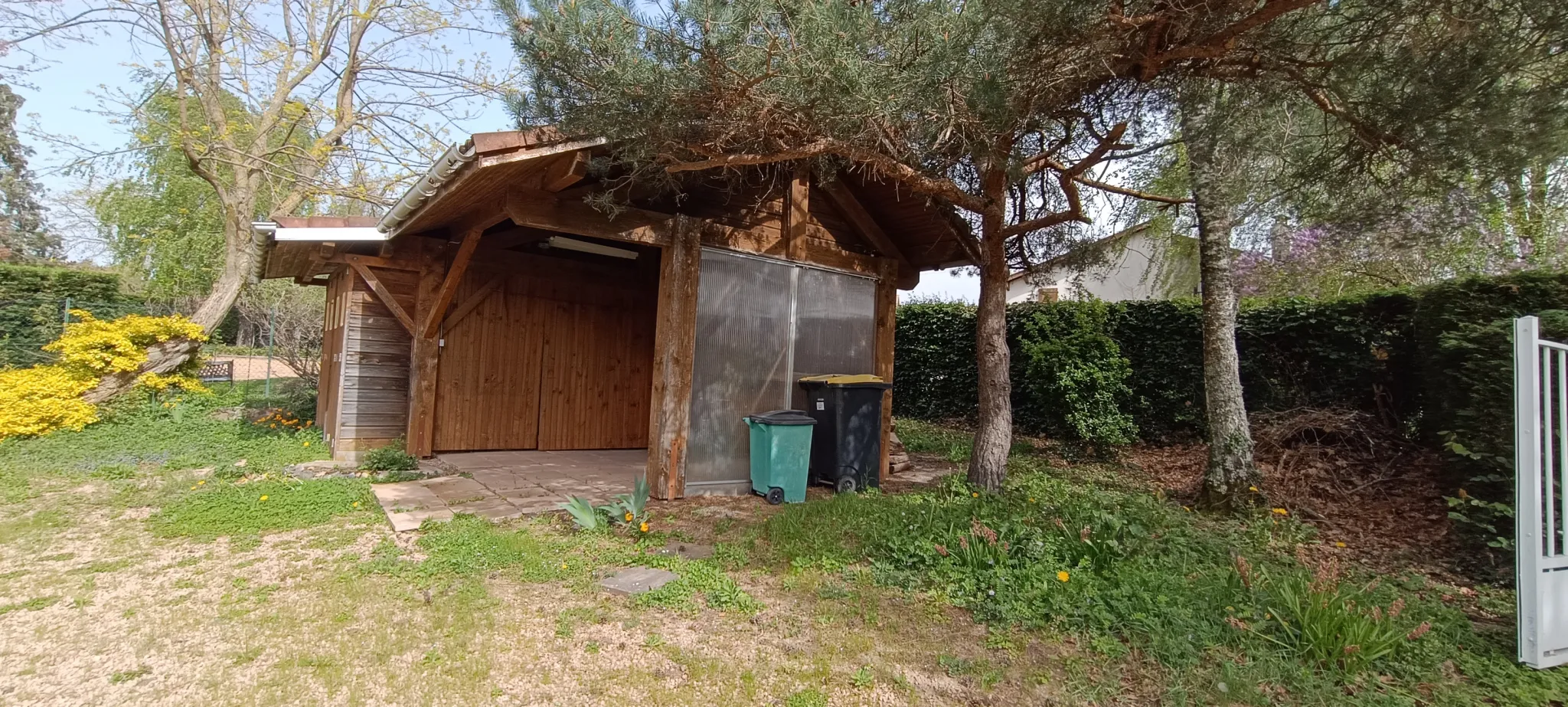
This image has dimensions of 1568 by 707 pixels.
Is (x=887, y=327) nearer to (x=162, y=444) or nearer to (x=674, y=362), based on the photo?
(x=674, y=362)

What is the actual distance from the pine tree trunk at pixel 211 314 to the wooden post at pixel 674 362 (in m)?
5.98

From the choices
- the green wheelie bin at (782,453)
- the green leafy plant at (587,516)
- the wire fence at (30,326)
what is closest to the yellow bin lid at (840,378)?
the green wheelie bin at (782,453)

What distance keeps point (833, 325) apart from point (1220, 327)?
3.31 metres

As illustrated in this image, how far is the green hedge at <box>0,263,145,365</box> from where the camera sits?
9609 millimetres

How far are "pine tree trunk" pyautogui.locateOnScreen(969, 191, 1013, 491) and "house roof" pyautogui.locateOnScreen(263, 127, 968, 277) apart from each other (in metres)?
0.85

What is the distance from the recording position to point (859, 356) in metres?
7.08

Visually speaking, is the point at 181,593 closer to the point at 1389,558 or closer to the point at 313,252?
the point at 313,252

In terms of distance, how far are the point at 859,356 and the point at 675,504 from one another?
2.61 meters

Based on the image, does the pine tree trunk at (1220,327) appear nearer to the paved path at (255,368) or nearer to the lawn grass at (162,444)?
the lawn grass at (162,444)

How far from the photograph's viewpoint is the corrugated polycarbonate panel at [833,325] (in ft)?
21.4

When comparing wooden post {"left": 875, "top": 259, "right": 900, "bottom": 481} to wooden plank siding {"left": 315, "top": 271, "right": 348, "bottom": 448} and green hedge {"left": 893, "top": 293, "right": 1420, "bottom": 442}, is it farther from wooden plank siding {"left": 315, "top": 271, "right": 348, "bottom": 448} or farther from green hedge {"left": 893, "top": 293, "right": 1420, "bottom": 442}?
wooden plank siding {"left": 315, "top": 271, "right": 348, "bottom": 448}

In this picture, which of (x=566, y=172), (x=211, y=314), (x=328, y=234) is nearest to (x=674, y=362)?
(x=566, y=172)

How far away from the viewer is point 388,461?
6.46 metres

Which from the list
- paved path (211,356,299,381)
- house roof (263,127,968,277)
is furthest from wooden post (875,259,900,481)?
paved path (211,356,299,381)
